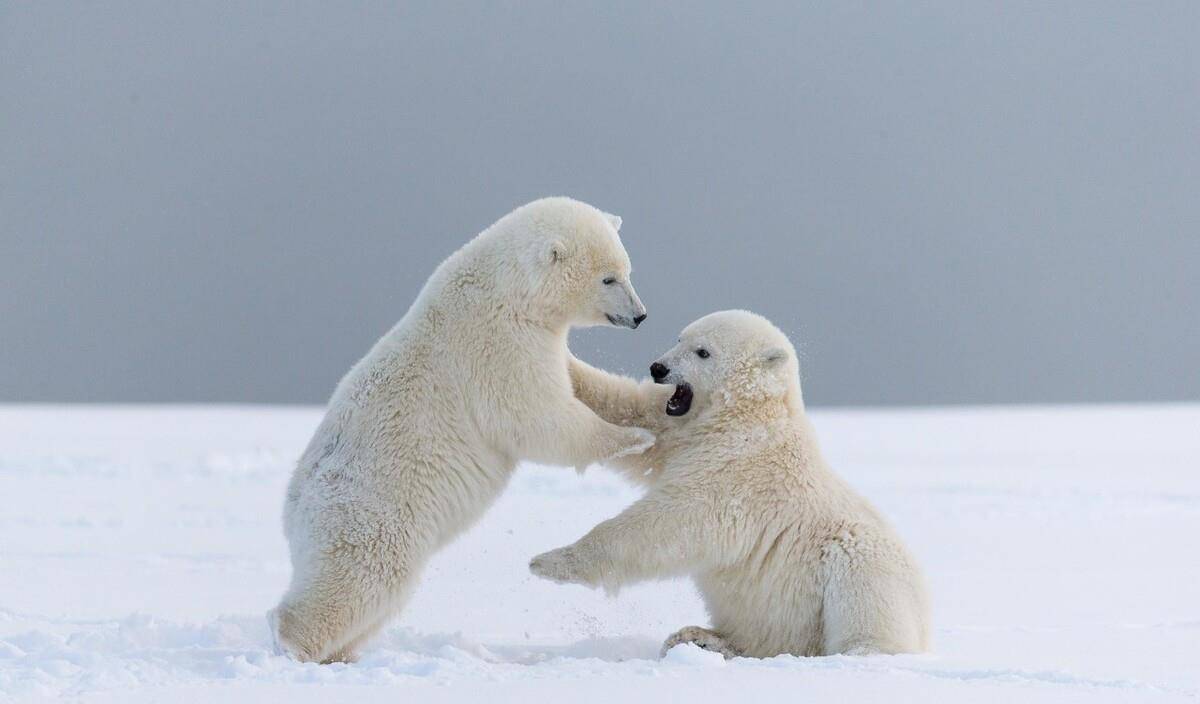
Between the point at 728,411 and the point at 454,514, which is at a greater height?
the point at 728,411

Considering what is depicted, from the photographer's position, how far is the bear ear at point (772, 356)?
5500 millimetres

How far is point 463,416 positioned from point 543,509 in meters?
6.89

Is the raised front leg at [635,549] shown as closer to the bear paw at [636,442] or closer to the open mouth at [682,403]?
the bear paw at [636,442]

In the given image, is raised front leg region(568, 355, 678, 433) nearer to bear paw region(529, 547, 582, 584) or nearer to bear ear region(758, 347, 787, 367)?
bear ear region(758, 347, 787, 367)

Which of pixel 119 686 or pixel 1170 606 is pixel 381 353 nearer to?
pixel 119 686

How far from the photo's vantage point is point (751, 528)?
5.29 meters

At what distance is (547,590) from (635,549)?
3226 millimetres

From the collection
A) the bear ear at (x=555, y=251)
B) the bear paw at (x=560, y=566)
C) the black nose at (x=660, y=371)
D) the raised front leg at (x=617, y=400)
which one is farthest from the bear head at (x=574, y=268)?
the bear paw at (x=560, y=566)

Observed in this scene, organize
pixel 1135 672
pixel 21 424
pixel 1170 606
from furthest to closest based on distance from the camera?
pixel 21 424, pixel 1170 606, pixel 1135 672

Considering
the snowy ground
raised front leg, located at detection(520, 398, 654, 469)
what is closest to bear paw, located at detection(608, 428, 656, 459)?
raised front leg, located at detection(520, 398, 654, 469)

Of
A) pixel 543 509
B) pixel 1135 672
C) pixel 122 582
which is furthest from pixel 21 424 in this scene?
pixel 1135 672

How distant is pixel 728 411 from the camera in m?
5.54

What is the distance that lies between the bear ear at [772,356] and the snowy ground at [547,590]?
55.2 inches

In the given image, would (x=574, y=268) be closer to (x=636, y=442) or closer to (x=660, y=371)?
(x=660, y=371)
